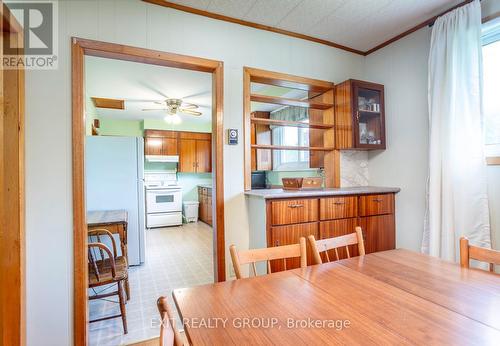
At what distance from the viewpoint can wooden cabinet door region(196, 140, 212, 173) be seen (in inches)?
259

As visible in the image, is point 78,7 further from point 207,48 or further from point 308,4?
point 308,4

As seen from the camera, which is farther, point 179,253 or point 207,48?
point 179,253

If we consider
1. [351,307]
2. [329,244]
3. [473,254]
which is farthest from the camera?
[329,244]

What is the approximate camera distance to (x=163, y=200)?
5.82 metres

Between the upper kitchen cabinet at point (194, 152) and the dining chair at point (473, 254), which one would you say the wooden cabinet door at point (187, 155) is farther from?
the dining chair at point (473, 254)

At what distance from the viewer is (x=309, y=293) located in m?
0.93

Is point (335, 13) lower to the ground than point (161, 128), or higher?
higher

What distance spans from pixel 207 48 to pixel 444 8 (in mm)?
2017

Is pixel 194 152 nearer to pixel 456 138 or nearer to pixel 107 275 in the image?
pixel 107 275

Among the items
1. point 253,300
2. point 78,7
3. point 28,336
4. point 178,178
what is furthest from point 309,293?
point 178,178

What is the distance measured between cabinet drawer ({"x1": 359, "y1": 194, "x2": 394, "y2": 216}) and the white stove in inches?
177

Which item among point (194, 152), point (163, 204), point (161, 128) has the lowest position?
point (163, 204)

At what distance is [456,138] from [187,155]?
543cm

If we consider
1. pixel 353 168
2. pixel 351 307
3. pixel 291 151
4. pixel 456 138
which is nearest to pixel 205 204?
pixel 291 151
